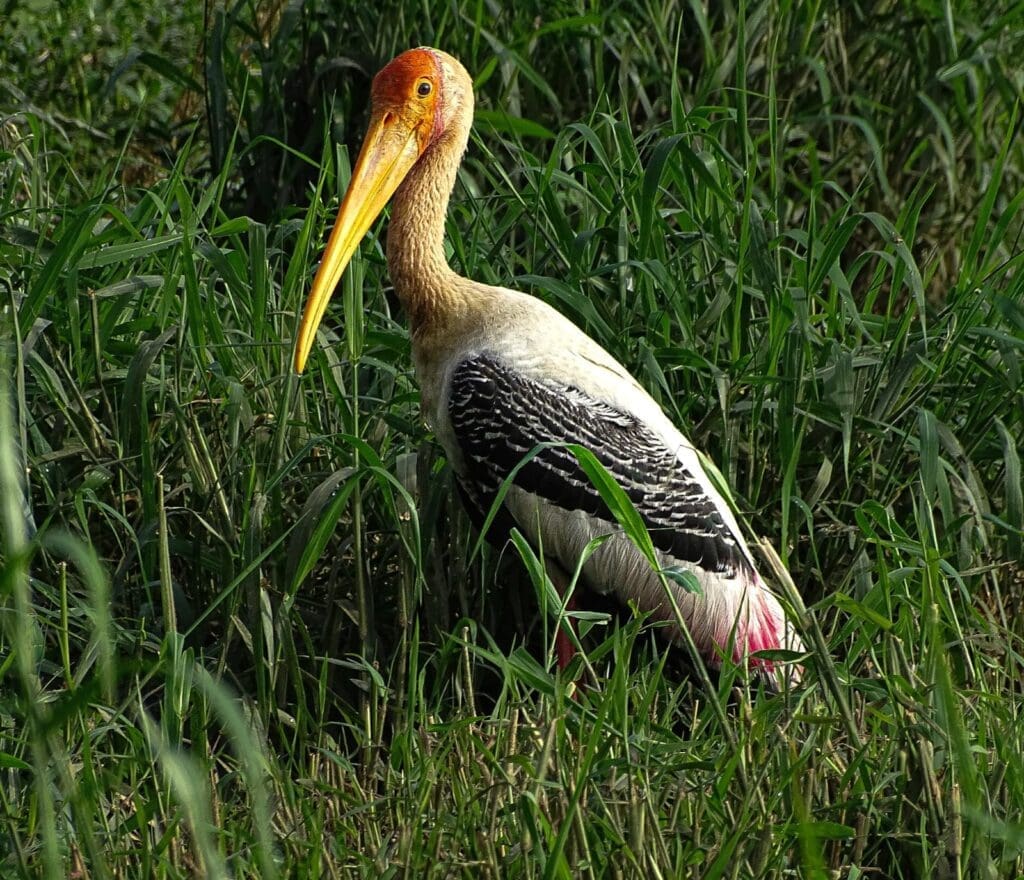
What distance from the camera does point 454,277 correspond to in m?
3.52

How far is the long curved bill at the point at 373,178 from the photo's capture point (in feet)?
11.4

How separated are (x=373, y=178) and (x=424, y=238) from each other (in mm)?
186

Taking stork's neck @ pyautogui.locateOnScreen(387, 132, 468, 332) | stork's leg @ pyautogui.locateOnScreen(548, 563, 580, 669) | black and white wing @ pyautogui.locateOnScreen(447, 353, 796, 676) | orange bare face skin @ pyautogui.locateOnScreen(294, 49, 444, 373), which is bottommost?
stork's leg @ pyautogui.locateOnScreen(548, 563, 580, 669)

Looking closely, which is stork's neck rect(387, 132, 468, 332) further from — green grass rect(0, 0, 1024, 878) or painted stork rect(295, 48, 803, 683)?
green grass rect(0, 0, 1024, 878)

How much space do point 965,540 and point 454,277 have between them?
4.06 feet

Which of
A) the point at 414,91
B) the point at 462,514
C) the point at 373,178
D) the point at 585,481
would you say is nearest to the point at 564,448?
the point at 585,481

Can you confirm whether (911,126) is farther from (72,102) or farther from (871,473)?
(72,102)

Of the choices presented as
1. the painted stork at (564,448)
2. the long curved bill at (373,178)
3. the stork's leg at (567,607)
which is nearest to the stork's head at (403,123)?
the long curved bill at (373,178)

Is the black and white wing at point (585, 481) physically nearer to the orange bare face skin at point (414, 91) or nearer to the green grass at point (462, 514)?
the green grass at point (462, 514)

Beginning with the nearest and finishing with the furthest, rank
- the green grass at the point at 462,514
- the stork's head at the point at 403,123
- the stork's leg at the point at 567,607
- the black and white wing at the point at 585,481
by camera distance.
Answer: the green grass at the point at 462,514 → the black and white wing at the point at 585,481 → the stork's leg at the point at 567,607 → the stork's head at the point at 403,123

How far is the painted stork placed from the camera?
3314mm

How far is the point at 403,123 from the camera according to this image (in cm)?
361

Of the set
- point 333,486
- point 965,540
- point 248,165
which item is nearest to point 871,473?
point 965,540

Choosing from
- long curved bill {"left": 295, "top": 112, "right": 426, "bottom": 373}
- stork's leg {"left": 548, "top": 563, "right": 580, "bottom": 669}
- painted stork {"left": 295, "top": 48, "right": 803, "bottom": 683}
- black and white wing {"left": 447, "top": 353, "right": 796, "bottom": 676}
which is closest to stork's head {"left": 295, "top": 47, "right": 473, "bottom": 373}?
long curved bill {"left": 295, "top": 112, "right": 426, "bottom": 373}
